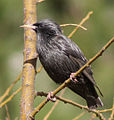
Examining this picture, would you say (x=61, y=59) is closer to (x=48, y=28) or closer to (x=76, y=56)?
(x=76, y=56)

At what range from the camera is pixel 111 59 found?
8750 mm

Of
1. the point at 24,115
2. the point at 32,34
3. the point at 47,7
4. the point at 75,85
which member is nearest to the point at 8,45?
the point at 47,7

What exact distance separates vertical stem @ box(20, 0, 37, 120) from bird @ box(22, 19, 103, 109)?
0.54 metres

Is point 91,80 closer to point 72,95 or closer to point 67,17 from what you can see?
point 72,95

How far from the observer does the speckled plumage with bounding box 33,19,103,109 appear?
13.7ft

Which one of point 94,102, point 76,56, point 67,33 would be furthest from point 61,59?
point 67,33

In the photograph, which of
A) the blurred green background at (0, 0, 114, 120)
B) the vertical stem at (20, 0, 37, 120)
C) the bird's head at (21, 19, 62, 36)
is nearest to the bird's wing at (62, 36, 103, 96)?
the bird's head at (21, 19, 62, 36)

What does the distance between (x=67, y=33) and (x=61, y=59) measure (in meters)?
3.54

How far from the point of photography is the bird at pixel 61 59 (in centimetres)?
416

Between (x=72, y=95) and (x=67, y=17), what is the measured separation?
225 centimetres

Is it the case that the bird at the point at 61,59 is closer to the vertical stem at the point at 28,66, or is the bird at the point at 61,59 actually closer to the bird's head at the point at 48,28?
the bird's head at the point at 48,28

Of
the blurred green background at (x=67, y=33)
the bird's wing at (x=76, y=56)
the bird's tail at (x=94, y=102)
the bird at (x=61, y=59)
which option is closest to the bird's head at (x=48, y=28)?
the bird at (x=61, y=59)

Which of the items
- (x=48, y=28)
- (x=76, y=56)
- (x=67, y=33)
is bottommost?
(x=67, y=33)

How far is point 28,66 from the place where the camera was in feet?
10.9
